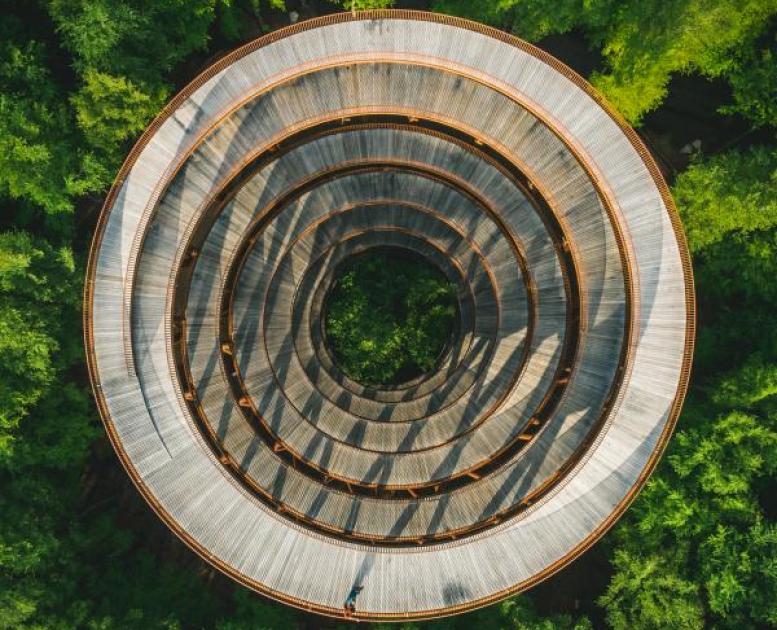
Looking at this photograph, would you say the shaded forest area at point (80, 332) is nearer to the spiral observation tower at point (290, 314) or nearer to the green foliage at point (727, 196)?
the green foliage at point (727, 196)

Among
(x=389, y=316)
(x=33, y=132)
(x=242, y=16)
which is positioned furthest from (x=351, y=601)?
(x=242, y=16)

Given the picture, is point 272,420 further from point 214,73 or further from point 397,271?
point 214,73

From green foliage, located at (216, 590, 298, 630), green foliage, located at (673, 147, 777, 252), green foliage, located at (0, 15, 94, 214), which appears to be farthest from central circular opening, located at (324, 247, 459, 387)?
green foliage, located at (0, 15, 94, 214)

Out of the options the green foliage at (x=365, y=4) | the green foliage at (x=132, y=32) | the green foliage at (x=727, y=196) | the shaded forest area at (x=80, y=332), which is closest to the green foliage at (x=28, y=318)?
the shaded forest area at (x=80, y=332)

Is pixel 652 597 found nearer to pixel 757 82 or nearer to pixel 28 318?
pixel 757 82

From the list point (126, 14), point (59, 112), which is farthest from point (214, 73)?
point (59, 112)

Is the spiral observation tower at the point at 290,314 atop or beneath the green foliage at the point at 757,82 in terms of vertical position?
beneath
